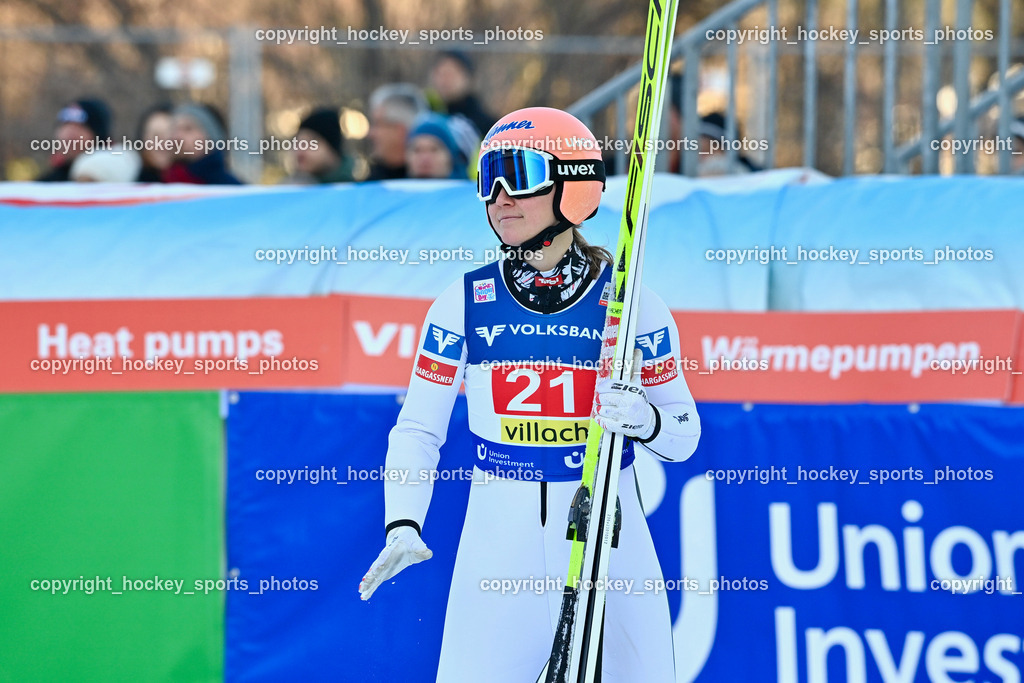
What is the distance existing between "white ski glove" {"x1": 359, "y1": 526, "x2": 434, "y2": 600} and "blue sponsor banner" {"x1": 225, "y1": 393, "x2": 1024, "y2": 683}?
116 cm

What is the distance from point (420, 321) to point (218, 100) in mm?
8299

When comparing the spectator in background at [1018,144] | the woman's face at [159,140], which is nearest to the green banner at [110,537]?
the woman's face at [159,140]

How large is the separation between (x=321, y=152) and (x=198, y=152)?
0.63m

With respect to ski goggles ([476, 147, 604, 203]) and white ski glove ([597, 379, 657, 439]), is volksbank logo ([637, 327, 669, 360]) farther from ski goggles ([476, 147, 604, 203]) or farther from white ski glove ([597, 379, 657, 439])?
ski goggles ([476, 147, 604, 203])

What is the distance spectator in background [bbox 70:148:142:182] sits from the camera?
18.9 ft

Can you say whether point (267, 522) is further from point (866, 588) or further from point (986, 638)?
point (986, 638)

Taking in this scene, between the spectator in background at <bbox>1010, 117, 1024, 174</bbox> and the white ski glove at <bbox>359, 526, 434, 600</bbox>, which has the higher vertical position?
the spectator in background at <bbox>1010, 117, 1024, 174</bbox>

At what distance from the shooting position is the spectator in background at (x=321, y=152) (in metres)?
5.63

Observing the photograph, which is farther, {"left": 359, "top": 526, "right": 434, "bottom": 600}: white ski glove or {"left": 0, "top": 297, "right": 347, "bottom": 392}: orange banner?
{"left": 0, "top": 297, "right": 347, "bottom": 392}: orange banner

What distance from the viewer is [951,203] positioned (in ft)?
14.3

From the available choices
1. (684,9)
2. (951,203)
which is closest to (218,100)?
(684,9)

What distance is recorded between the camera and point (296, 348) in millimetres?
4352

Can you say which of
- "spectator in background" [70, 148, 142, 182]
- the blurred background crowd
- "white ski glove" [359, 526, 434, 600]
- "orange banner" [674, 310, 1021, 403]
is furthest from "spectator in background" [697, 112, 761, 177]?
"white ski glove" [359, 526, 434, 600]

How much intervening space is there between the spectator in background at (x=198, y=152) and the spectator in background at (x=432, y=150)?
947mm
